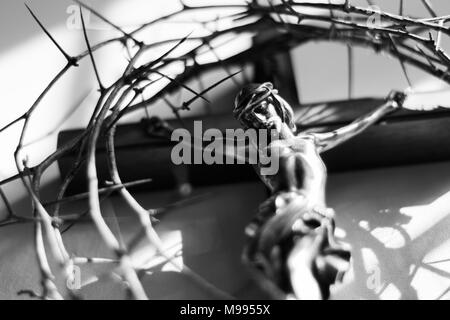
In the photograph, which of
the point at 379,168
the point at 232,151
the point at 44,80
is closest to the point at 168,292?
the point at 232,151

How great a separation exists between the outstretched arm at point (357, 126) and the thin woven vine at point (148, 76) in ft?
0.10

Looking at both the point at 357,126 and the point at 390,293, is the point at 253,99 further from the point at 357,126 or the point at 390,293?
the point at 390,293

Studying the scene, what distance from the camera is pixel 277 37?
2.98 feet

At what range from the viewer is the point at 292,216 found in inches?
22.0

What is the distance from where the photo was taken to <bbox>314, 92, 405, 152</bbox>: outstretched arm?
27.7 inches

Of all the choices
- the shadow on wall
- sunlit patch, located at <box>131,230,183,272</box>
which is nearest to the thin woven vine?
sunlit patch, located at <box>131,230,183,272</box>

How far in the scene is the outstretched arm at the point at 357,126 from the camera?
705mm

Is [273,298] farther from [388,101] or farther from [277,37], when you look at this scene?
[277,37]

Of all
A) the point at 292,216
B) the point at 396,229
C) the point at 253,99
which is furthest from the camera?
the point at 396,229

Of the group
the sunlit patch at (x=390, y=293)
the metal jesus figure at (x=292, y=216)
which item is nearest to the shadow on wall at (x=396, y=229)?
the sunlit patch at (x=390, y=293)

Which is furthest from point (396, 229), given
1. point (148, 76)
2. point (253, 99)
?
point (148, 76)

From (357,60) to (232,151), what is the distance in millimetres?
326

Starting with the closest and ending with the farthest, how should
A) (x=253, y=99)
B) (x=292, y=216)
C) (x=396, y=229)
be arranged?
(x=292, y=216) < (x=253, y=99) < (x=396, y=229)

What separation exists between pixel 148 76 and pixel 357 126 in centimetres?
27
